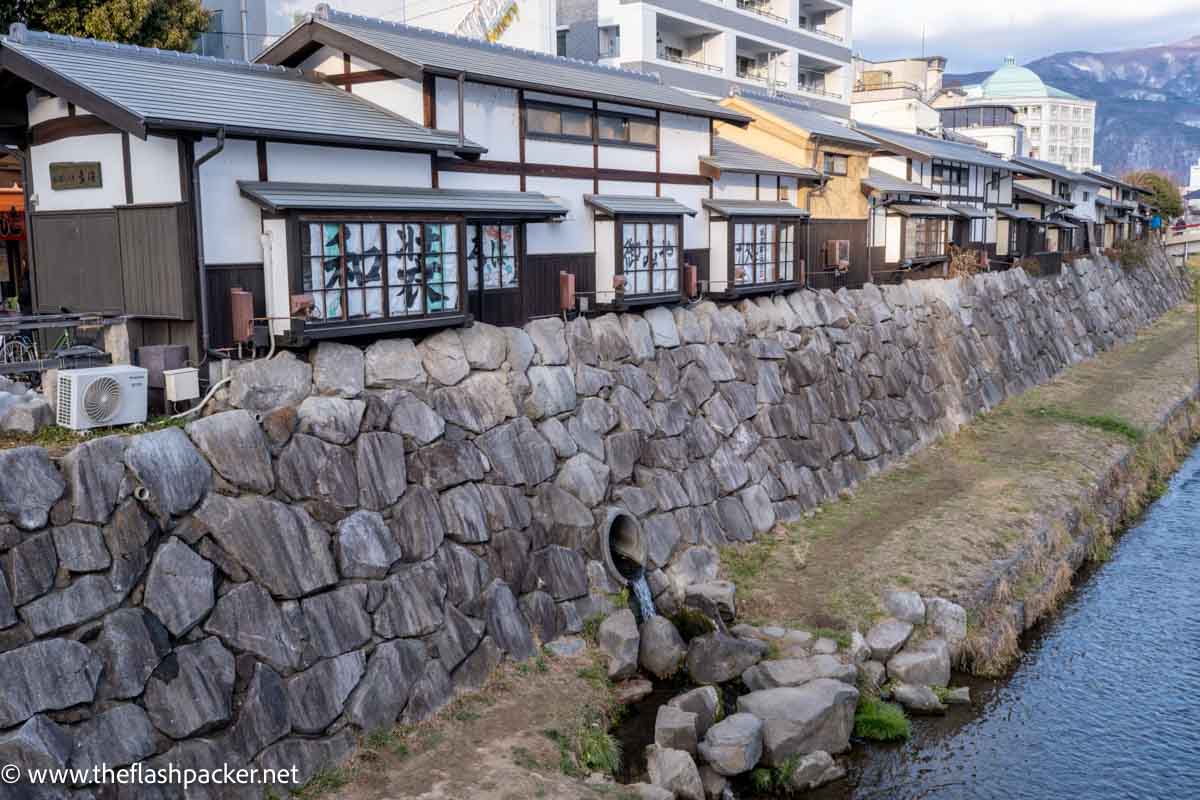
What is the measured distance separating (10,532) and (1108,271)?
6468 centimetres

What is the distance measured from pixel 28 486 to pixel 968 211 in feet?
142

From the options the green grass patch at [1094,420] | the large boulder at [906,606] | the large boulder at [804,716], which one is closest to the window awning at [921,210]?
the green grass patch at [1094,420]

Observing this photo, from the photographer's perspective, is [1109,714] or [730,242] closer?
[1109,714]

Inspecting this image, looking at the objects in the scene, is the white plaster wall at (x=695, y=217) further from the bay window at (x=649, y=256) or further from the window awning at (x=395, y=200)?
the window awning at (x=395, y=200)

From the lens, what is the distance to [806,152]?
34.7 m

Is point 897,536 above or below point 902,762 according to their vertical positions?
above

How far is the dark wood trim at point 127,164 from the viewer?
17.2 m

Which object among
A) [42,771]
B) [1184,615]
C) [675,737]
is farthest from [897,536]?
[42,771]

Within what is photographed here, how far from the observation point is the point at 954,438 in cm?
3391

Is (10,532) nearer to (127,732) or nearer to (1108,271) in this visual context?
(127,732)

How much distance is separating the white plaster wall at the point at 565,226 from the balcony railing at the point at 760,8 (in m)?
36.6

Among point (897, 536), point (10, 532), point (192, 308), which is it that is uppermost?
point (192, 308)

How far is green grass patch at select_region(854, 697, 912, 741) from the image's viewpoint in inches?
679

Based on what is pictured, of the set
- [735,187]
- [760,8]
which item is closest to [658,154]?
[735,187]
